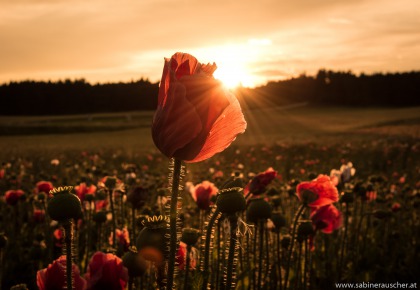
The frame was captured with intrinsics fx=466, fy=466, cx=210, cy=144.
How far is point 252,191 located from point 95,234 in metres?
2.84

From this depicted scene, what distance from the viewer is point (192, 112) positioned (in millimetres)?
1077

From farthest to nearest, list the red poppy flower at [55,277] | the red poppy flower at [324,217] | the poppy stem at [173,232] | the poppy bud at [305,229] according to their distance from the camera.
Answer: the red poppy flower at [324,217] < the poppy bud at [305,229] < the red poppy flower at [55,277] < the poppy stem at [173,232]

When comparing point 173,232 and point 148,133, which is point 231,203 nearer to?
point 173,232

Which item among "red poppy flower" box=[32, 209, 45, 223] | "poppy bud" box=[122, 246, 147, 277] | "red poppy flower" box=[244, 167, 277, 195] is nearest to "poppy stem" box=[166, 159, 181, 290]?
"poppy bud" box=[122, 246, 147, 277]

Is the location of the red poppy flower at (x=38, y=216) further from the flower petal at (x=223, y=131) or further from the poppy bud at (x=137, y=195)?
the flower petal at (x=223, y=131)

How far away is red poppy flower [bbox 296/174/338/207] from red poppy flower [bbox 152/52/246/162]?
1206 mm

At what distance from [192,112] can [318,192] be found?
138 centimetres

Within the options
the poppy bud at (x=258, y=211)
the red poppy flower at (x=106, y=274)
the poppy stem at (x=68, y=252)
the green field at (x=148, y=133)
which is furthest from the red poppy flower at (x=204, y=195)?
the green field at (x=148, y=133)

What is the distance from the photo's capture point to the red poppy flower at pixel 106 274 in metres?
1.40

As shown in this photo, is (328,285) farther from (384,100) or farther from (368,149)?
(384,100)

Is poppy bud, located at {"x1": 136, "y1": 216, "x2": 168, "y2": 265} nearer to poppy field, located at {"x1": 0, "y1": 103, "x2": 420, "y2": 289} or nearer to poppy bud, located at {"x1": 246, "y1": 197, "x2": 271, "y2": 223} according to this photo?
poppy field, located at {"x1": 0, "y1": 103, "x2": 420, "y2": 289}

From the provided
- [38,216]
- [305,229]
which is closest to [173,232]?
[305,229]

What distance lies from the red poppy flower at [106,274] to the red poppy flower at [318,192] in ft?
3.71

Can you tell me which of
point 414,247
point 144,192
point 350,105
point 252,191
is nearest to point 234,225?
point 252,191
